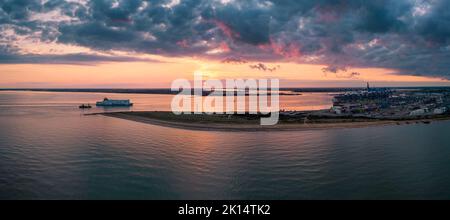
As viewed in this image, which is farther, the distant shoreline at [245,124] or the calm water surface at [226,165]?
the distant shoreline at [245,124]

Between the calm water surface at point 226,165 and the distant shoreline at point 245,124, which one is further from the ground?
the distant shoreline at point 245,124

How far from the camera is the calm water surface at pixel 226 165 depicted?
922 inches

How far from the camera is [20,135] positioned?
160 ft

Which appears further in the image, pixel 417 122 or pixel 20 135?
pixel 417 122

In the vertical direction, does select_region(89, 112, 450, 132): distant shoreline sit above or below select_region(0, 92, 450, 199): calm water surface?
above

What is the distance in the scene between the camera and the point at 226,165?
31.0 metres

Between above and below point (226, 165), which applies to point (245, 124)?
above

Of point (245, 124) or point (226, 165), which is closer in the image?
point (226, 165)

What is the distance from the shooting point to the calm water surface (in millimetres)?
23406

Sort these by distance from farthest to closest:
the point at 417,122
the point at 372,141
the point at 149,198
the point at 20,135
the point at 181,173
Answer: the point at 417,122 < the point at 20,135 < the point at 372,141 < the point at 181,173 < the point at 149,198
